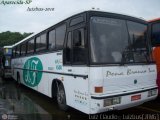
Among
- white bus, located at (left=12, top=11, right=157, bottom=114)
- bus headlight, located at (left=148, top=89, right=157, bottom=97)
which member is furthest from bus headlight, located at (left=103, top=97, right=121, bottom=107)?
bus headlight, located at (left=148, top=89, right=157, bottom=97)

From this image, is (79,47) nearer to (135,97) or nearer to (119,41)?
(119,41)

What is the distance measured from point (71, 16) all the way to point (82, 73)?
1869 mm

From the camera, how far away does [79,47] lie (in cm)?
619

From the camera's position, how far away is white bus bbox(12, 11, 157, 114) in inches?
223

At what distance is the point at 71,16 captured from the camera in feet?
22.2

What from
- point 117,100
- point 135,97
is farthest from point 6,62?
point 117,100

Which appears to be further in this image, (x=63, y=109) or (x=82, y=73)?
(x=63, y=109)

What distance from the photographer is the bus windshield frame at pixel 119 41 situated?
19.0ft

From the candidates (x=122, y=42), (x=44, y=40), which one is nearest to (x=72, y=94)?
(x=122, y=42)

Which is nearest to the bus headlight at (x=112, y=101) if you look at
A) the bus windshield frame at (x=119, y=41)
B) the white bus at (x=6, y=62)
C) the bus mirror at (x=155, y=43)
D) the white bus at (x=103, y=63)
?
the white bus at (x=103, y=63)

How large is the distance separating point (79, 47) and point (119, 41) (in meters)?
1.10

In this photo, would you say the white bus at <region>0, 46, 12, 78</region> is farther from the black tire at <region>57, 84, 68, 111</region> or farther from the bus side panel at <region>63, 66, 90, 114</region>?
the bus side panel at <region>63, 66, 90, 114</region>

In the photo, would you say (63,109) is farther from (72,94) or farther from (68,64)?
(68,64)

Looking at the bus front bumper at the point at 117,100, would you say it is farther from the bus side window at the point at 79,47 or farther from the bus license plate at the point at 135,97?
the bus side window at the point at 79,47
